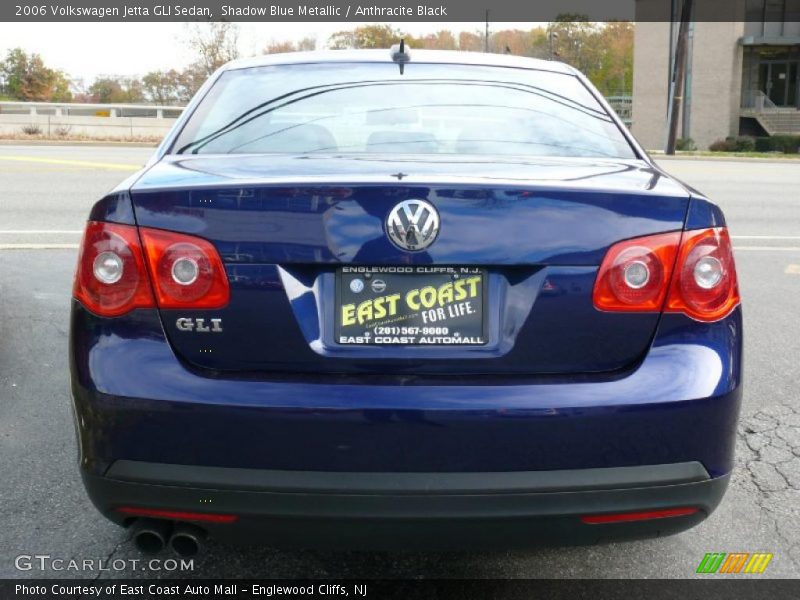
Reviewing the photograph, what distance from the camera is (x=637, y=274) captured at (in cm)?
231

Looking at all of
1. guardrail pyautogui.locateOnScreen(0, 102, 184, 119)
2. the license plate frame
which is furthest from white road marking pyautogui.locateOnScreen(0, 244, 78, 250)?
guardrail pyautogui.locateOnScreen(0, 102, 184, 119)

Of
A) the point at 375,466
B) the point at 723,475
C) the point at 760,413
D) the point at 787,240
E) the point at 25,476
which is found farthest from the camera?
the point at 787,240

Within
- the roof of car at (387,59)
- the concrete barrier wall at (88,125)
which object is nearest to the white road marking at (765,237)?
the roof of car at (387,59)

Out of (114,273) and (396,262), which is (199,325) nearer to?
(114,273)

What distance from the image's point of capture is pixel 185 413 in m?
2.23

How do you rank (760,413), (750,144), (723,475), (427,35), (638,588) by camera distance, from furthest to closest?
(427,35), (750,144), (760,413), (638,588), (723,475)

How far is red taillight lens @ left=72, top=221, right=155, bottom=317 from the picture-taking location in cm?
231

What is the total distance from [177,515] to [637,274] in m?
1.33

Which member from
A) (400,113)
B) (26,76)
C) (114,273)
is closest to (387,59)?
(400,113)

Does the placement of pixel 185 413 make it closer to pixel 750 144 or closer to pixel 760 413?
pixel 760 413

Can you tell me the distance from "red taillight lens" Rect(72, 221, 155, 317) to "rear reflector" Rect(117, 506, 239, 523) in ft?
1.66

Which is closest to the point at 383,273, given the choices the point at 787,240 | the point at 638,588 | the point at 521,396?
the point at 521,396

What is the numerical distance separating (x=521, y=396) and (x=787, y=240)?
337 inches

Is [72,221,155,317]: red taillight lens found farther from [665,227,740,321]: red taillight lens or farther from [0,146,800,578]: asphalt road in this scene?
[665,227,740,321]: red taillight lens
